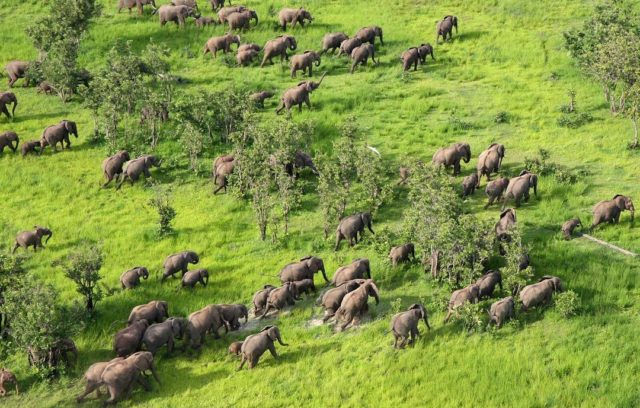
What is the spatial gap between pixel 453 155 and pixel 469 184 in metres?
2.86

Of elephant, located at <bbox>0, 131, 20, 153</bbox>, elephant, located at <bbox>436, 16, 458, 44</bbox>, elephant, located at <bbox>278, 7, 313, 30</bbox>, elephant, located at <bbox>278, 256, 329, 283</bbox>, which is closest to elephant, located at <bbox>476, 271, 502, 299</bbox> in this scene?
elephant, located at <bbox>278, 256, 329, 283</bbox>

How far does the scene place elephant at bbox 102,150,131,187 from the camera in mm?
48625

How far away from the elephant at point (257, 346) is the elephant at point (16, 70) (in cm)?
3525

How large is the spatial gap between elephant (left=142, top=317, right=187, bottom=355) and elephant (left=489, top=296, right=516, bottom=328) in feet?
38.4

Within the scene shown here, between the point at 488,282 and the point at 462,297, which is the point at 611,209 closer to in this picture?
the point at 488,282

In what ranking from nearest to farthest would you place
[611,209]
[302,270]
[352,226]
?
[302,270]
[611,209]
[352,226]

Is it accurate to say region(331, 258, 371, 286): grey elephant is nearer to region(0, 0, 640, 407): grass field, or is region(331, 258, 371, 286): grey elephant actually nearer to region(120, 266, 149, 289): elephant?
region(0, 0, 640, 407): grass field

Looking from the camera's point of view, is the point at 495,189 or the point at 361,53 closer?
the point at 495,189

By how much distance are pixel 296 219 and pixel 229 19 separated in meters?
26.9

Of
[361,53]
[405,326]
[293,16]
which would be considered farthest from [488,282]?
[293,16]

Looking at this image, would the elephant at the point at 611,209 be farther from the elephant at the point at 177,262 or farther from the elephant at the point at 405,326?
the elephant at the point at 177,262

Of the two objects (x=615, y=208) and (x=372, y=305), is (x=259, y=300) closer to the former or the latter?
(x=372, y=305)

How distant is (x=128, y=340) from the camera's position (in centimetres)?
3369

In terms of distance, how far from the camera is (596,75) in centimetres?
5134
